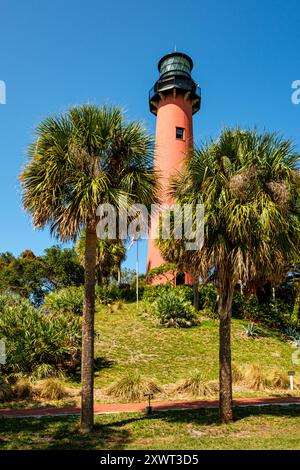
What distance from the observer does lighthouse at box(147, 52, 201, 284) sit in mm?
28625

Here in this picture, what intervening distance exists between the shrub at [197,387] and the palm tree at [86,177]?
5401 millimetres

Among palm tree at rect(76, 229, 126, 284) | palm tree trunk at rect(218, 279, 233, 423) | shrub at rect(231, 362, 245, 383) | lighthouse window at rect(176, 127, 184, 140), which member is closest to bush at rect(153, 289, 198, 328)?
palm tree at rect(76, 229, 126, 284)

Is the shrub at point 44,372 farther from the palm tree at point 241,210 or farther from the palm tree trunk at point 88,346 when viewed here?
the palm tree at point 241,210

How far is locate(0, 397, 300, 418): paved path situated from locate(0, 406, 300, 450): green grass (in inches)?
30.5

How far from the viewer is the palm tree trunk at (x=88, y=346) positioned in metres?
8.24

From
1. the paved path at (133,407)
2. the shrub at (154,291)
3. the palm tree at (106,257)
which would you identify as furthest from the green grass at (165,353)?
the palm tree at (106,257)

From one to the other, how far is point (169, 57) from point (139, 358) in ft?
80.7

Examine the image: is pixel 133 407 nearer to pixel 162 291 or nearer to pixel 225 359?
pixel 225 359

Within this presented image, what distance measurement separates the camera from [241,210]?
334 inches

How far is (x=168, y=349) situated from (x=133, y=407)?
716 cm

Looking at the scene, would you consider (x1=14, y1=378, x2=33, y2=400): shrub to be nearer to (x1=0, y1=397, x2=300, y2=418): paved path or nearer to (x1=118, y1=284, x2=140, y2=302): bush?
(x1=0, y1=397, x2=300, y2=418): paved path

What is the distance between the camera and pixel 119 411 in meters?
10.5

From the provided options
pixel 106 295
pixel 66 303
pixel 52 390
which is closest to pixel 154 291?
pixel 106 295
